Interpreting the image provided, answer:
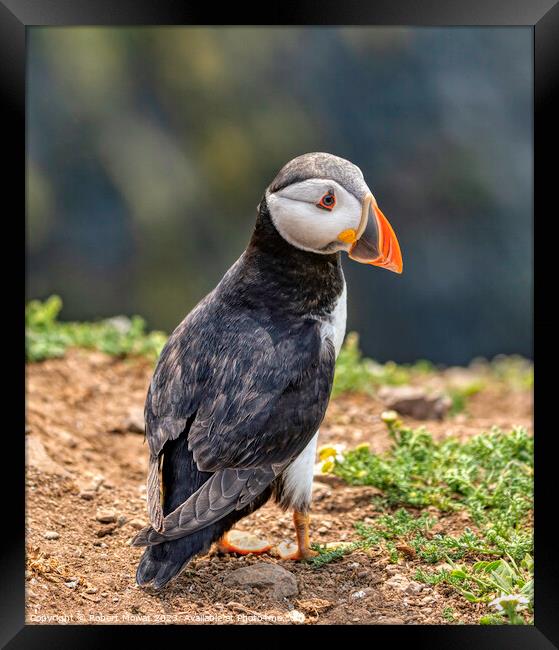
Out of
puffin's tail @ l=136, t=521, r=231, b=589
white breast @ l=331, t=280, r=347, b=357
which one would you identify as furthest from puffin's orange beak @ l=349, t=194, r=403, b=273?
puffin's tail @ l=136, t=521, r=231, b=589

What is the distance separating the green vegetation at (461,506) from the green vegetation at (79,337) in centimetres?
217

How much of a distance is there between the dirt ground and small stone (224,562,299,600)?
0.10ft

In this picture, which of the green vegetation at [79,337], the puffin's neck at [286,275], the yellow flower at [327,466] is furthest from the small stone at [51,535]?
the green vegetation at [79,337]

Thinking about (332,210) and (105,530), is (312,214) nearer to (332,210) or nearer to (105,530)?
(332,210)

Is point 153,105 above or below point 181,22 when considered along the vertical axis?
above

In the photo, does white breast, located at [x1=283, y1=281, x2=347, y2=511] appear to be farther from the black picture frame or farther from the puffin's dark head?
the black picture frame

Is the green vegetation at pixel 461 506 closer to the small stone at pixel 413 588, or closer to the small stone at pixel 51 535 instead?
the small stone at pixel 413 588

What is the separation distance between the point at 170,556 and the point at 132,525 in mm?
937

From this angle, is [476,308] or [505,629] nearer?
[505,629]

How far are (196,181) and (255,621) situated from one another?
20.8 feet
